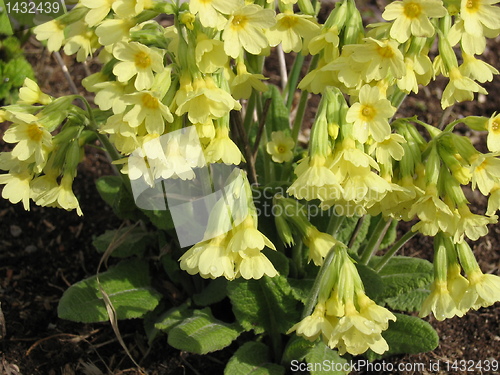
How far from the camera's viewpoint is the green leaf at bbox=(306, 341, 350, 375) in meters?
2.38

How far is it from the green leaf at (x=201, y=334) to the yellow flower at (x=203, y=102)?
0.93 meters

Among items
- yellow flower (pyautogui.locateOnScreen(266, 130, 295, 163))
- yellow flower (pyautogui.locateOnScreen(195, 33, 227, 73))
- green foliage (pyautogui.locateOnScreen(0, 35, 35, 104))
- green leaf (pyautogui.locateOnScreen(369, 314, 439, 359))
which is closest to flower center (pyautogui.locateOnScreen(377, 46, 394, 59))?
yellow flower (pyautogui.locateOnScreen(195, 33, 227, 73))

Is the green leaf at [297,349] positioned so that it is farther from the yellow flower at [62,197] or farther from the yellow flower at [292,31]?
the yellow flower at [292,31]

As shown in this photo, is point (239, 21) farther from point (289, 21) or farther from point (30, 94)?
point (30, 94)

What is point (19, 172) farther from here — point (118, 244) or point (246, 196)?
point (246, 196)

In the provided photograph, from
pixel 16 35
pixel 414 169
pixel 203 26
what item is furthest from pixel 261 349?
pixel 16 35

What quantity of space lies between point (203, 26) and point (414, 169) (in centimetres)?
89

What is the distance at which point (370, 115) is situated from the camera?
6.13 feet

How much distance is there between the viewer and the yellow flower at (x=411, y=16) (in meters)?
1.75

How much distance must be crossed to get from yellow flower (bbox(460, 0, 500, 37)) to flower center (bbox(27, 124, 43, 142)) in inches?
56.2

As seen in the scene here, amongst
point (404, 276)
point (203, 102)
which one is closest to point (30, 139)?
point (203, 102)

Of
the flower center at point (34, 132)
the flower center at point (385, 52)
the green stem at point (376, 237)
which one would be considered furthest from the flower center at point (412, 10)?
the flower center at point (34, 132)

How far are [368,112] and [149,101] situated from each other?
2.25 feet

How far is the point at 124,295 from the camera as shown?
8.80 feet
